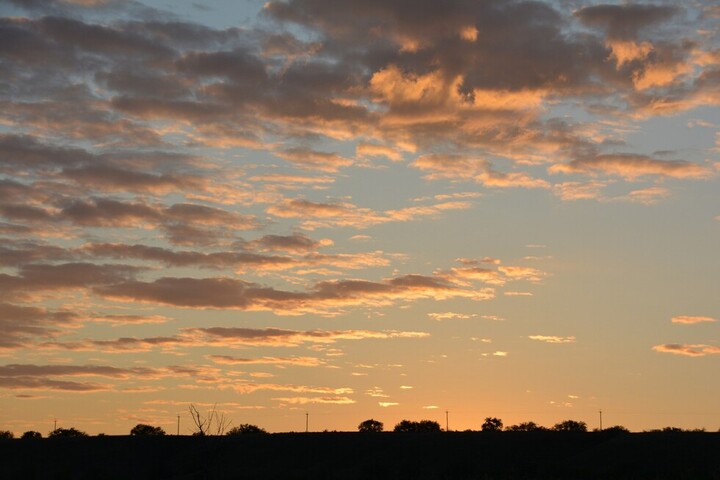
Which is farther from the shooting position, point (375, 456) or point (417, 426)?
point (417, 426)

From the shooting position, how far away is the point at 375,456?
10162cm

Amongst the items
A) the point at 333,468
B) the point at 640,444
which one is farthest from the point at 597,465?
the point at 333,468

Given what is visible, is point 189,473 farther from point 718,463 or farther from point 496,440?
point 718,463

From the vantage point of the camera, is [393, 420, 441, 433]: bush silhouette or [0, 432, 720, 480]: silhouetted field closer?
[0, 432, 720, 480]: silhouetted field

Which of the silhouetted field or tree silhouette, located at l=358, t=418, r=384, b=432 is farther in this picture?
tree silhouette, located at l=358, t=418, r=384, b=432

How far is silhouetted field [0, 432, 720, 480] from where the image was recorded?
82.9 metres

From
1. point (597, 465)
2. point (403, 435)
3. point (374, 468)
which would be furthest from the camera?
point (403, 435)

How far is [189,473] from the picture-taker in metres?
106

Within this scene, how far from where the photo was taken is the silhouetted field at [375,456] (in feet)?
272

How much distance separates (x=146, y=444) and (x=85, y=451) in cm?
659

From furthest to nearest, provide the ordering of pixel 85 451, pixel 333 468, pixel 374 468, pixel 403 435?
pixel 85 451, pixel 403 435, pixel 333 468, pixel 374 468

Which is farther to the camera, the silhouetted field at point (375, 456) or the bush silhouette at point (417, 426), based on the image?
the bush silhouette at point (417, 426)

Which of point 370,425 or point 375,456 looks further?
point 370,425

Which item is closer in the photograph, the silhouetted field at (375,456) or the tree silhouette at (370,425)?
the silhouetted field at (375,456)
